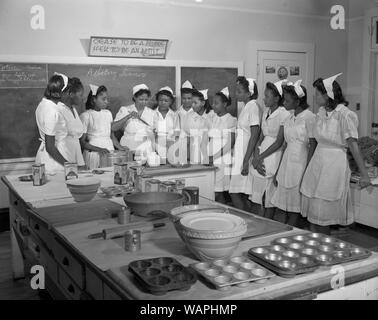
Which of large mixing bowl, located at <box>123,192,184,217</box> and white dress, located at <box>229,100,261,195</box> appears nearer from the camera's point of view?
large mixing bowl, located at <box>123,192,184,217</box>

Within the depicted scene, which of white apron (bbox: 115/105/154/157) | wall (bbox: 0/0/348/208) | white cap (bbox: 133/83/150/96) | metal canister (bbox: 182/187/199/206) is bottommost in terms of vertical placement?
metal canister (bbox: 182/187/199/206)

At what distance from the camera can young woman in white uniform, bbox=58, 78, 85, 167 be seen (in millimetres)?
3678

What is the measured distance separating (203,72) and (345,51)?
2.03m

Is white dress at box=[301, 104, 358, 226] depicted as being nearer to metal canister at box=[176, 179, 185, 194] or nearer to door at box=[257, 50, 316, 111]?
metal canister at box=[176, 179, 185, 194]

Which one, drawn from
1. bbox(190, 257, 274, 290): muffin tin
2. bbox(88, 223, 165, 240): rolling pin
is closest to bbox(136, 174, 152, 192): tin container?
bbox(88, 223, 165, 240): rolling pin

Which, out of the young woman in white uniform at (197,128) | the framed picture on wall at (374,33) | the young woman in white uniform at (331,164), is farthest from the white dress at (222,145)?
the framed picture on wall at (374,33)

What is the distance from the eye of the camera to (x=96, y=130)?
4.13 m

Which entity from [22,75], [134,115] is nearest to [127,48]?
[134,115]

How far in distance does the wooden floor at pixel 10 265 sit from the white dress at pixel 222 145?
1.08m

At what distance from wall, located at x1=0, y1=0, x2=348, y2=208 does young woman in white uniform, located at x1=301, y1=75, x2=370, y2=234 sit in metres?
1.88

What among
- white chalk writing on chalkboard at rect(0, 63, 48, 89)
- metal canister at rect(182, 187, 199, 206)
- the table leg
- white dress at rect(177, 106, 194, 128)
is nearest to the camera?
metal canister at rect(182, 187, 199, 206)

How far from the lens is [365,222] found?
3.49 metres

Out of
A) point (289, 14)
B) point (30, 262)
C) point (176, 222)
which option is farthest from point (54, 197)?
point (289, 14)

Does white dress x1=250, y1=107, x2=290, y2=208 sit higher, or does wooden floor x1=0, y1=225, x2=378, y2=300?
white dress x1=250, y1=107, x2=290, y2=208
